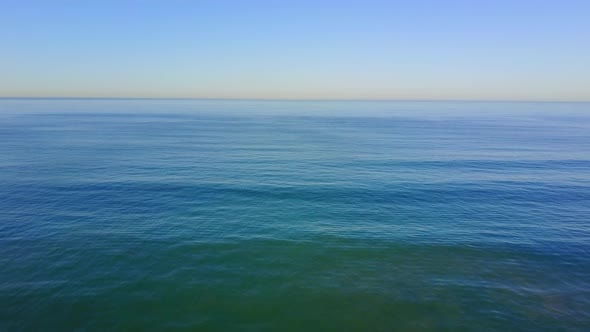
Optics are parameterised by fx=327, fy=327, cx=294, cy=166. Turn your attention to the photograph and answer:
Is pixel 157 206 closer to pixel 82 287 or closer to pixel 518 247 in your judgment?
pixel 82 287

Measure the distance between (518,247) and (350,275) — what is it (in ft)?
79.3

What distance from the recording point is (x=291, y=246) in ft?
143

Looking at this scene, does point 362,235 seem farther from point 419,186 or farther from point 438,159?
point 438,159

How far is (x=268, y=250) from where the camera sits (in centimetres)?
4250

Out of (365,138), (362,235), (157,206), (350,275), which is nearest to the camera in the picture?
(350,275)

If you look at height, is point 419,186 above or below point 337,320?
above

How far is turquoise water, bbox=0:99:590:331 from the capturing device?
30.9m

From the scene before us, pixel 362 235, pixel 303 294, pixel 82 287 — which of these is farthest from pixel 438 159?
pixel 82 287

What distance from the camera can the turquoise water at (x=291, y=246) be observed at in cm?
3094

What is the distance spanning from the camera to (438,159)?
89.6 metres

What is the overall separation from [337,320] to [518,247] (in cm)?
2913

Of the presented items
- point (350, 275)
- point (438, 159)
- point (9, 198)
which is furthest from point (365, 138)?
point (9, 198)

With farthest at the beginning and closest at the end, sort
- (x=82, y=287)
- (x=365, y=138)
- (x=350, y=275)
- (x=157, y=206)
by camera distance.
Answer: (x=365, y=138) < (x=157, y=206) < (x=350, y=275) < (x=82, y=287)

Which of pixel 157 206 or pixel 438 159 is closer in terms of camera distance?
pixel 157 206
